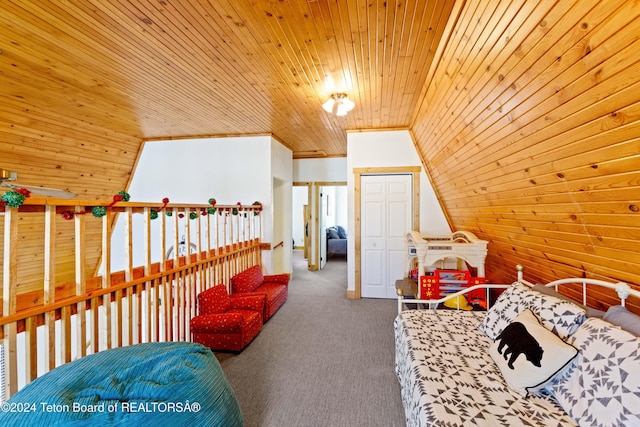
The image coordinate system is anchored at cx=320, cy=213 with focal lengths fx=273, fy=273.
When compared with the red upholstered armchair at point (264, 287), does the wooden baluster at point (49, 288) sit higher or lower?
higher

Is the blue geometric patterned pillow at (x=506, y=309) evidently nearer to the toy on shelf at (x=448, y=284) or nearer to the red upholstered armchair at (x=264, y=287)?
the toy on shelf at (x=448, y=284)

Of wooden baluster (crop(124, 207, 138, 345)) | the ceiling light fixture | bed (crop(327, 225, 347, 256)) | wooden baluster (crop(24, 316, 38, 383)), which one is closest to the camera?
wooden baluster (crop(24, 316, 38, 383))

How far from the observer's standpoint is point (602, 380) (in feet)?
3.86

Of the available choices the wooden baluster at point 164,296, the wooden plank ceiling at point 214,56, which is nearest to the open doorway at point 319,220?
the wooden plank ceiling at point 214,56

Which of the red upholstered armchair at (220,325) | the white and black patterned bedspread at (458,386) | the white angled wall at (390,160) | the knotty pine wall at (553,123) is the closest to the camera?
the knotty pine wall at (553,123)

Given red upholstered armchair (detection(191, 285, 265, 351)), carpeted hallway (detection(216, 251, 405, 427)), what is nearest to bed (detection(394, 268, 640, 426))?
carpeted hallway (detection(216, 251, 405, 427))

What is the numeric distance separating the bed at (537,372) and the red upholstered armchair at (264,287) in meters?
2.04

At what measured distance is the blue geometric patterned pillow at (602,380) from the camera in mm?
1072

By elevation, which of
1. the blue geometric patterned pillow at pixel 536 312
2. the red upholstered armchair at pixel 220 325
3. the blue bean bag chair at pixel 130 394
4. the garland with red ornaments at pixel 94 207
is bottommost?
the red upholstered armchair at pixel 220 325

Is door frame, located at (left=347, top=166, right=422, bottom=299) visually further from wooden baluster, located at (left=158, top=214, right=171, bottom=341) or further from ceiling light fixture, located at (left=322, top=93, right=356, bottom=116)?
wooden baluster, located at (left=158, top=214, right=171, bottom=341)

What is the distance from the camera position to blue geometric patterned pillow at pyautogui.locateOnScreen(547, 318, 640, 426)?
1.07 m

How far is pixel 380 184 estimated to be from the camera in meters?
4.33

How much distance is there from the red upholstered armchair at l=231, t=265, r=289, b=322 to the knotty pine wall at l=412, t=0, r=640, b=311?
2.77 meters

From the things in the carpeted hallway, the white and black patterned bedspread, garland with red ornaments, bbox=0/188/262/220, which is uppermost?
garland with red ornaments, bbox=0/188/262/220
